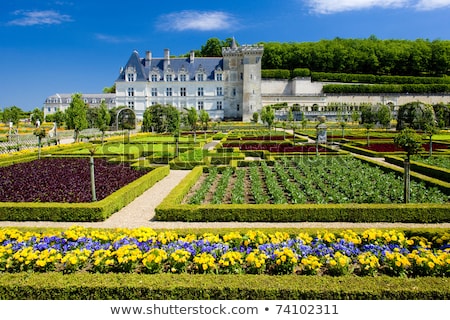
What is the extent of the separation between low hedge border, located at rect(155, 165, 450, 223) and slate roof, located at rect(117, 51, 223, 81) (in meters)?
51.4

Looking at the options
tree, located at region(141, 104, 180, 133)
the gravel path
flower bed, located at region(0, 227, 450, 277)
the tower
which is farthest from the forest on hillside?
flower bed, located at region(0, 227, 450, 277)

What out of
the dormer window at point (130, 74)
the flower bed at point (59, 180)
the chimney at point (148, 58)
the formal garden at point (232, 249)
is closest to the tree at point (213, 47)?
the chimney at point (148, 58)

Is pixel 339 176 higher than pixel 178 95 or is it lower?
lower

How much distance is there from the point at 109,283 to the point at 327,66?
70513 millimetres

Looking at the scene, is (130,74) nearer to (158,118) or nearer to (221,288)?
(158,118)

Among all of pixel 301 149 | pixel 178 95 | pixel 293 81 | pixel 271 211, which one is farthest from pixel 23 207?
pixel 293 81

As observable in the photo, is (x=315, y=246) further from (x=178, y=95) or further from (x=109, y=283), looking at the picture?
(x=178, y=95)

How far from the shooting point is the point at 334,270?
4855mm

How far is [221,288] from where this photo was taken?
4.27 meters

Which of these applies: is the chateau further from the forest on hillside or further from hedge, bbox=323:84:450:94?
the forest on hillside

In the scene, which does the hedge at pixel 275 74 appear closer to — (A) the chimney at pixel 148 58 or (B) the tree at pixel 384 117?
(A) the chimney at pixel 148 58

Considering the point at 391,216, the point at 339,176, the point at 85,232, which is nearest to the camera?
the point at 85,232

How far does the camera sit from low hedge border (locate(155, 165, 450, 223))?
8.05 m

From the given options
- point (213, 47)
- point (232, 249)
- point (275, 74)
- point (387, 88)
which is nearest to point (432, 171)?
point (232, 249)
